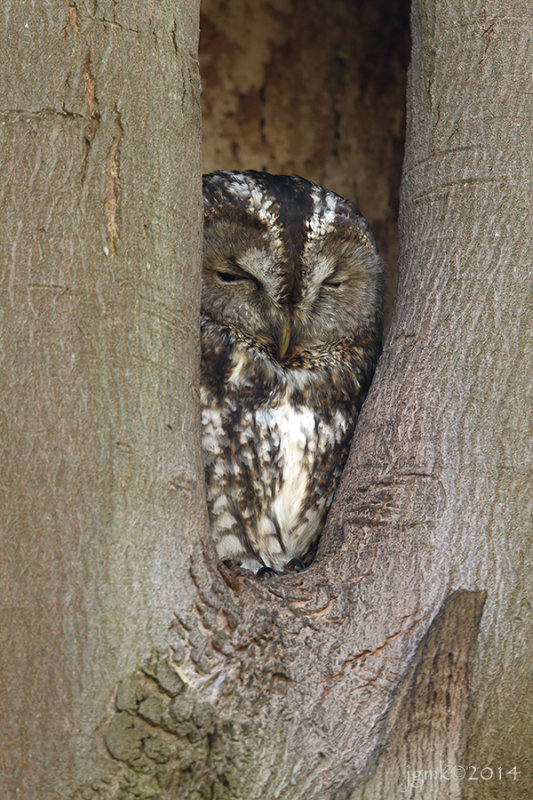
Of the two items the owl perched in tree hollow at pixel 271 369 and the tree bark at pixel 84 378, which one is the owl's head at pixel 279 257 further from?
the tree bark at pixel 84 378

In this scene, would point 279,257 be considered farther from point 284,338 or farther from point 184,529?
point 184,529

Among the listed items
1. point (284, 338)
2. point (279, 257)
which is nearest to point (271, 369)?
point (284, 338)

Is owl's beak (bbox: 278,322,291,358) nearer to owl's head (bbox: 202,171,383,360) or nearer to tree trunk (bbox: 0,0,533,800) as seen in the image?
owl's head (bbox: 202,171,383,360)

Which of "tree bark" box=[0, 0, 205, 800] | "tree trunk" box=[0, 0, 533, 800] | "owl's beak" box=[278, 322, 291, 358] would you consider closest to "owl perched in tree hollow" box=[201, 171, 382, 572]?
"owl's beak" box=[278, 322, 291, 358]

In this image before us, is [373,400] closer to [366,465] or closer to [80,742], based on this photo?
[366,465]

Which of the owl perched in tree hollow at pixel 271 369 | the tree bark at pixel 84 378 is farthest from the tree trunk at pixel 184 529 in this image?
the owl perched in tree hollow at pixel 271 369
